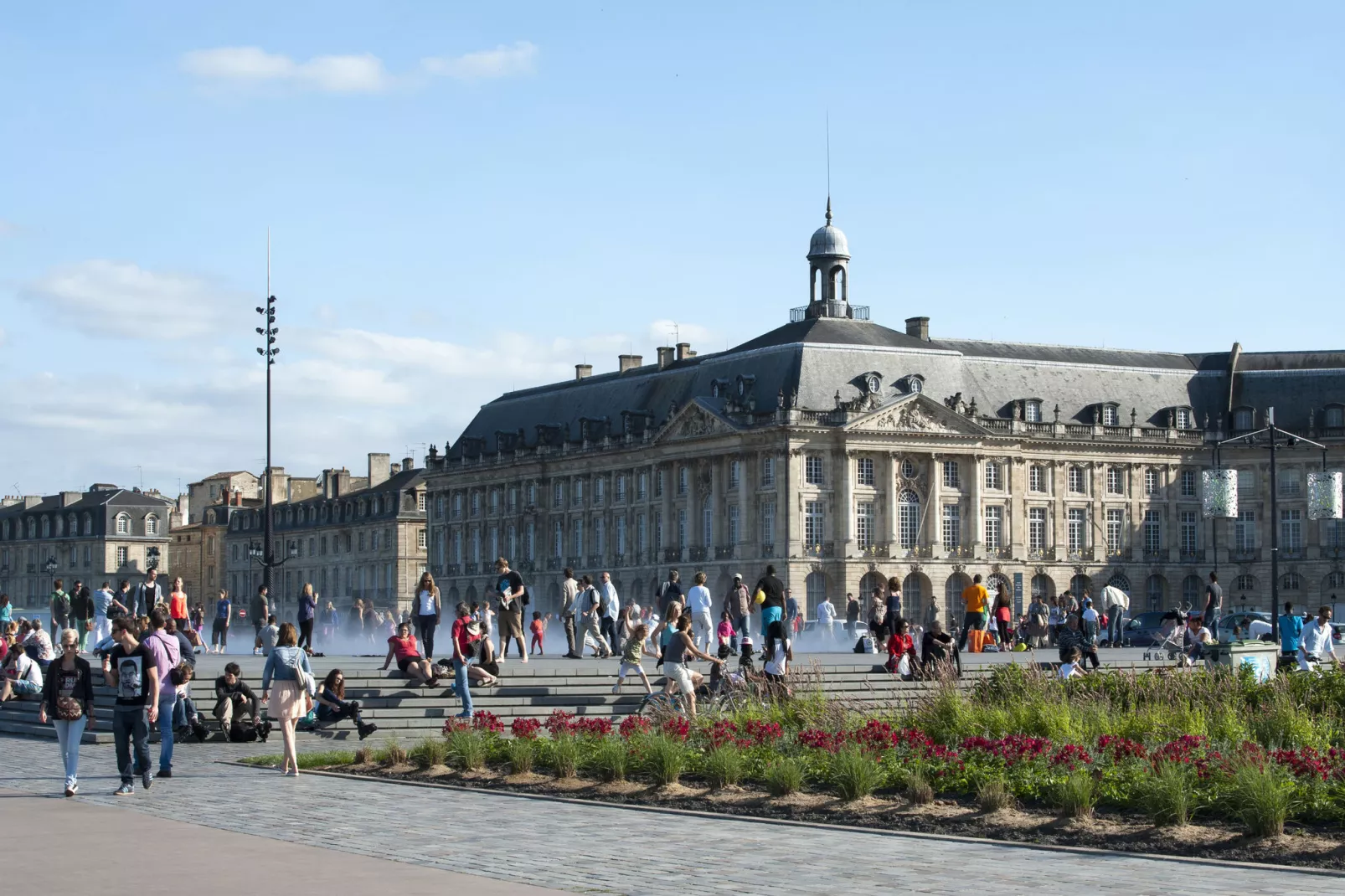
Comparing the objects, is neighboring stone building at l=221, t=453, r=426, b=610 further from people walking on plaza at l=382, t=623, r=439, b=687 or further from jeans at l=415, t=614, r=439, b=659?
people walking on plaza at l=382, t=623, r=439, b=687

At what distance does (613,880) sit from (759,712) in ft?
33.1

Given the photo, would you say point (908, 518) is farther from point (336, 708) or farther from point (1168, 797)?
point (1168, 797)

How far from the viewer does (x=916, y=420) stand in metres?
92.3

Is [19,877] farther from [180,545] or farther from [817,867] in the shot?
[180,545]

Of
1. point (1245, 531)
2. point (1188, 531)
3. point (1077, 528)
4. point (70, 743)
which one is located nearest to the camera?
point (70, 743)

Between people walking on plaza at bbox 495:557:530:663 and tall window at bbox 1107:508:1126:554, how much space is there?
2462 inches

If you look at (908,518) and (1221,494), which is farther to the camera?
(908,518)

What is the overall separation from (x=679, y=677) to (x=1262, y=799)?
11.9m

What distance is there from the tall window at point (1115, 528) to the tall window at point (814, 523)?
602 inches

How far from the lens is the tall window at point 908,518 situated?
9256cm

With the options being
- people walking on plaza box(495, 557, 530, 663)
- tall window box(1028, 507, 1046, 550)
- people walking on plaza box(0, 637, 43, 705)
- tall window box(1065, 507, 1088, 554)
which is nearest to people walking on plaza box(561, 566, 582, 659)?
people walking on plaza box(495, 557, 530, 663)

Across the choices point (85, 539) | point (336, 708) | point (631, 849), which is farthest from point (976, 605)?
point (85, 539)

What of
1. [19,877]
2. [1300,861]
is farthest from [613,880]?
[1300,861]

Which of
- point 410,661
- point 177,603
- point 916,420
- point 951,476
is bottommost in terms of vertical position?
point 410,661
